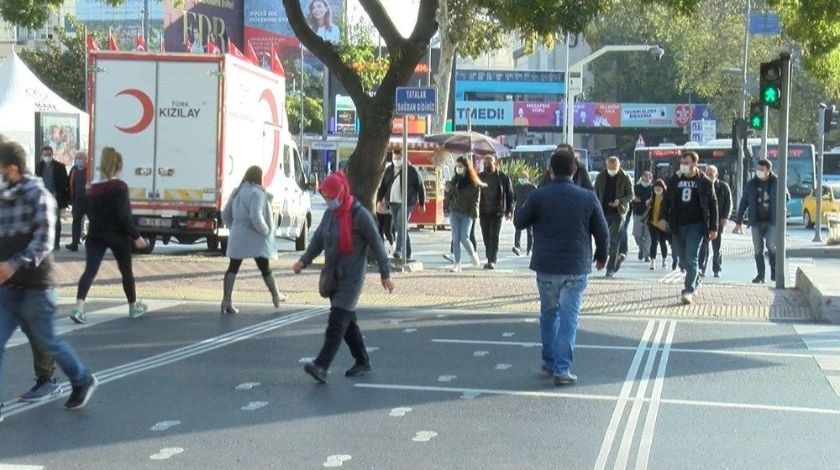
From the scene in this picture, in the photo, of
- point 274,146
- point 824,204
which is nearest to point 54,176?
point 274,146

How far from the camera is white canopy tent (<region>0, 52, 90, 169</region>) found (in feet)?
105

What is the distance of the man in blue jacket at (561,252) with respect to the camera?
9.60 meters

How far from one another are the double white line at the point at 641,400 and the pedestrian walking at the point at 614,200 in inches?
226

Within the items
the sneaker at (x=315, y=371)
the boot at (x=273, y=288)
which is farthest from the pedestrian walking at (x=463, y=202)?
the sneaker at (x=315, y=371)

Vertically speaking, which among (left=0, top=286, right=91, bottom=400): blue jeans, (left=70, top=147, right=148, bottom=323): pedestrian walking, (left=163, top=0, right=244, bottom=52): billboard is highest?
(left=163, top=0, right=244, bottom=52): billboard

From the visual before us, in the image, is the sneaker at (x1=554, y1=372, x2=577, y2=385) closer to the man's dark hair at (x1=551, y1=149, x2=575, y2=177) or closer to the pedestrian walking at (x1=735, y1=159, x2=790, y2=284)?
the man's dark hair at (x1=551, y1=149, x2=575, y2=177)

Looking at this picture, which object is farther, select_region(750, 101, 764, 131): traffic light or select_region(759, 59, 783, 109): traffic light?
select_region(750, 101, 764, 131): traffic light

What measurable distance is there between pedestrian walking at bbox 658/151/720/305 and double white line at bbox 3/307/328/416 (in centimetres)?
412

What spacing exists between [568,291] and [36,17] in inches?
457

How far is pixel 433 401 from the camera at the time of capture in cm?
888

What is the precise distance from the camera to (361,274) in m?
9.59

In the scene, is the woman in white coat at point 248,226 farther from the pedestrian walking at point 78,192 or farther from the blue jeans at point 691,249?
the pedestrian walking at point 78,192

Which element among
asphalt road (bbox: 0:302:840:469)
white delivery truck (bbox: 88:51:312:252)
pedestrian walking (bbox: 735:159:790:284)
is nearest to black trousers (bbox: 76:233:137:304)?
asphalt road (bbox: 0:302:840:469)

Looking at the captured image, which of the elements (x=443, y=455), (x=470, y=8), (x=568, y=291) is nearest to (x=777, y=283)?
(x=568, y=291)
